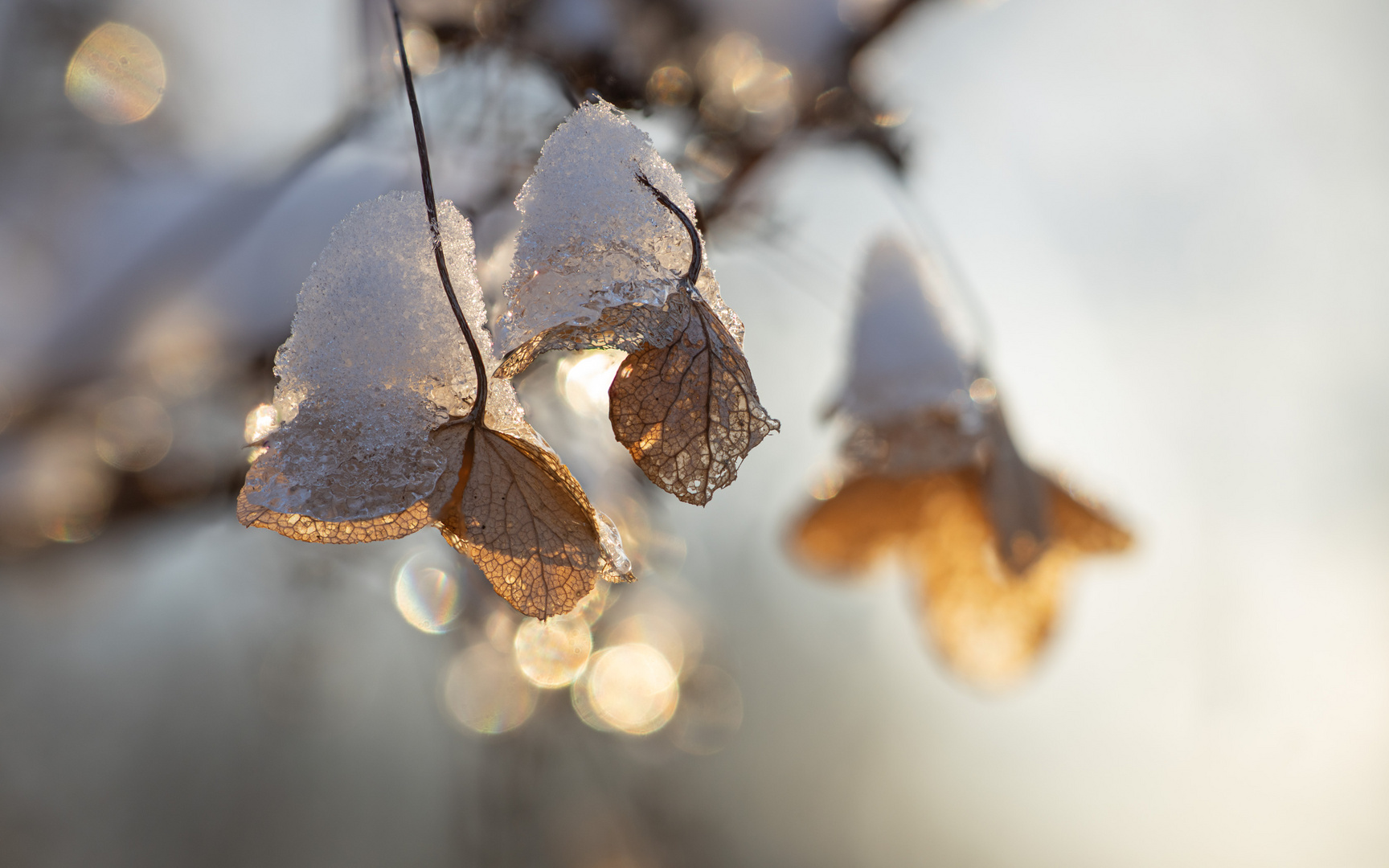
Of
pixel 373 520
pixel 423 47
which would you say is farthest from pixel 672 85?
pixel 373 520

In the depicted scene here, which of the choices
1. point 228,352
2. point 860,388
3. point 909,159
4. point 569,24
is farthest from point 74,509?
point 909,159

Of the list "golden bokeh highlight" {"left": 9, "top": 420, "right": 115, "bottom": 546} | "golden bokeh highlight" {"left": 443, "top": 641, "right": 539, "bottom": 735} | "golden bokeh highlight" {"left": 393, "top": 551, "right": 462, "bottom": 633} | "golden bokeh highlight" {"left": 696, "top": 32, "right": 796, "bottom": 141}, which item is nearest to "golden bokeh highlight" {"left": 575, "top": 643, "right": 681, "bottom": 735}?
"golden bokeh highlight" {"left": 443, "top": 641, "right": 539, "bottom": 735}

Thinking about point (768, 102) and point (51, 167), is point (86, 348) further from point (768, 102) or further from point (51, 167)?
point (768, 102)

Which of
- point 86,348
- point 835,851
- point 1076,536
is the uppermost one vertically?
point 1076,536

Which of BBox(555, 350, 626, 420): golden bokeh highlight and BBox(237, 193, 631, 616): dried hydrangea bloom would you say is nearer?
BBox(237, 193, 631, 616): dried hydrangea bloom

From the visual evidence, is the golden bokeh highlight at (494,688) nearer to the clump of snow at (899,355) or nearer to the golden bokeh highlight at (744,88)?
the clump of snow at (899,355)

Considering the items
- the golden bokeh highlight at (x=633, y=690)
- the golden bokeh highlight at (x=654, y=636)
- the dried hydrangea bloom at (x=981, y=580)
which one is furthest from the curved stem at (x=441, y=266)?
the golden bokeh highlight at (x=633, y=690)

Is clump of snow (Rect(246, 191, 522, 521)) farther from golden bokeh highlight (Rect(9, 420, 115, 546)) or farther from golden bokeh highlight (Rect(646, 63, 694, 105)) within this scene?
golden bokeh highlight (Rect(9, 420, 115, 546))
